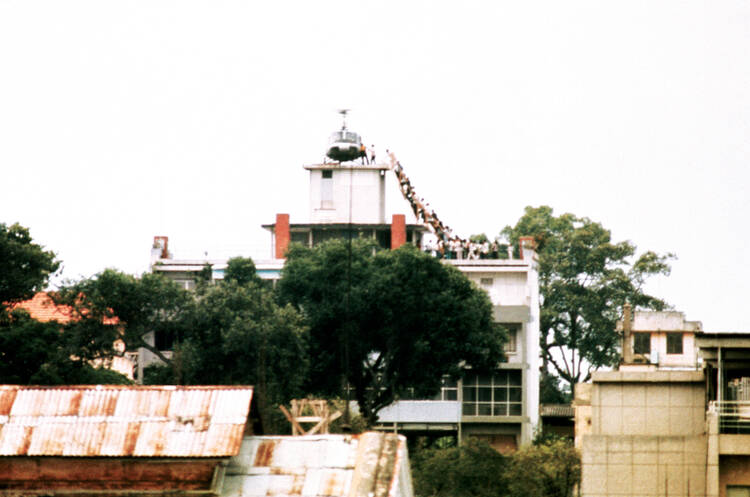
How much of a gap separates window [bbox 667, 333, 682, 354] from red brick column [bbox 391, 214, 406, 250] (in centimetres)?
1720

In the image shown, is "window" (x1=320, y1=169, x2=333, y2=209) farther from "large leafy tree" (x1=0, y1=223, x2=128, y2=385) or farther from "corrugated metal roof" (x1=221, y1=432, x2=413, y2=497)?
"corrugated metal roof" (x1=221, y1=432, x2=413, y2=497)

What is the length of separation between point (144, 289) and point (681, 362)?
78.3ft

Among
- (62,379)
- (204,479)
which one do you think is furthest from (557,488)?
(204,479)

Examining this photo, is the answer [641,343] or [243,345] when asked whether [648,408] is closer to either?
[243,345]

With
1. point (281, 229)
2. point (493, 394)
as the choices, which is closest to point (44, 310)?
point (281, 229)

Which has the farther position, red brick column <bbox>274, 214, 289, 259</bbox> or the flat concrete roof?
red brick column <bbox>274, 214, 289, 259</bbox>

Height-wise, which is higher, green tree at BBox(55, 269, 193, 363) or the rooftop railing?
green tree at BBox(55, 269, 193, 363)

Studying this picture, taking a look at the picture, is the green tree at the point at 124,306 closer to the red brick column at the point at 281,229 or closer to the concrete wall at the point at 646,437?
the red brick column at the point at 281,229

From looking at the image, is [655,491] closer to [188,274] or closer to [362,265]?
[362,265]

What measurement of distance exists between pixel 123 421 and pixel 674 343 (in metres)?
51.1

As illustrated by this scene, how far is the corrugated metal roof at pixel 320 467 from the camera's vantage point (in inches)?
794

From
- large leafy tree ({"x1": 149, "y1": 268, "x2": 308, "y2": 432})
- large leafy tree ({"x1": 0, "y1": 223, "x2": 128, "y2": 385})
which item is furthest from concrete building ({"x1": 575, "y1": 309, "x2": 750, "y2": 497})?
large leafy tree ({"x1": 0, "y1": 223, "x2": 128, "y2": 385})

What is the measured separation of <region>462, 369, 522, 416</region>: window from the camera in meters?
81.6

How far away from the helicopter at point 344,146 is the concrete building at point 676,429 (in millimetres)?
42659
